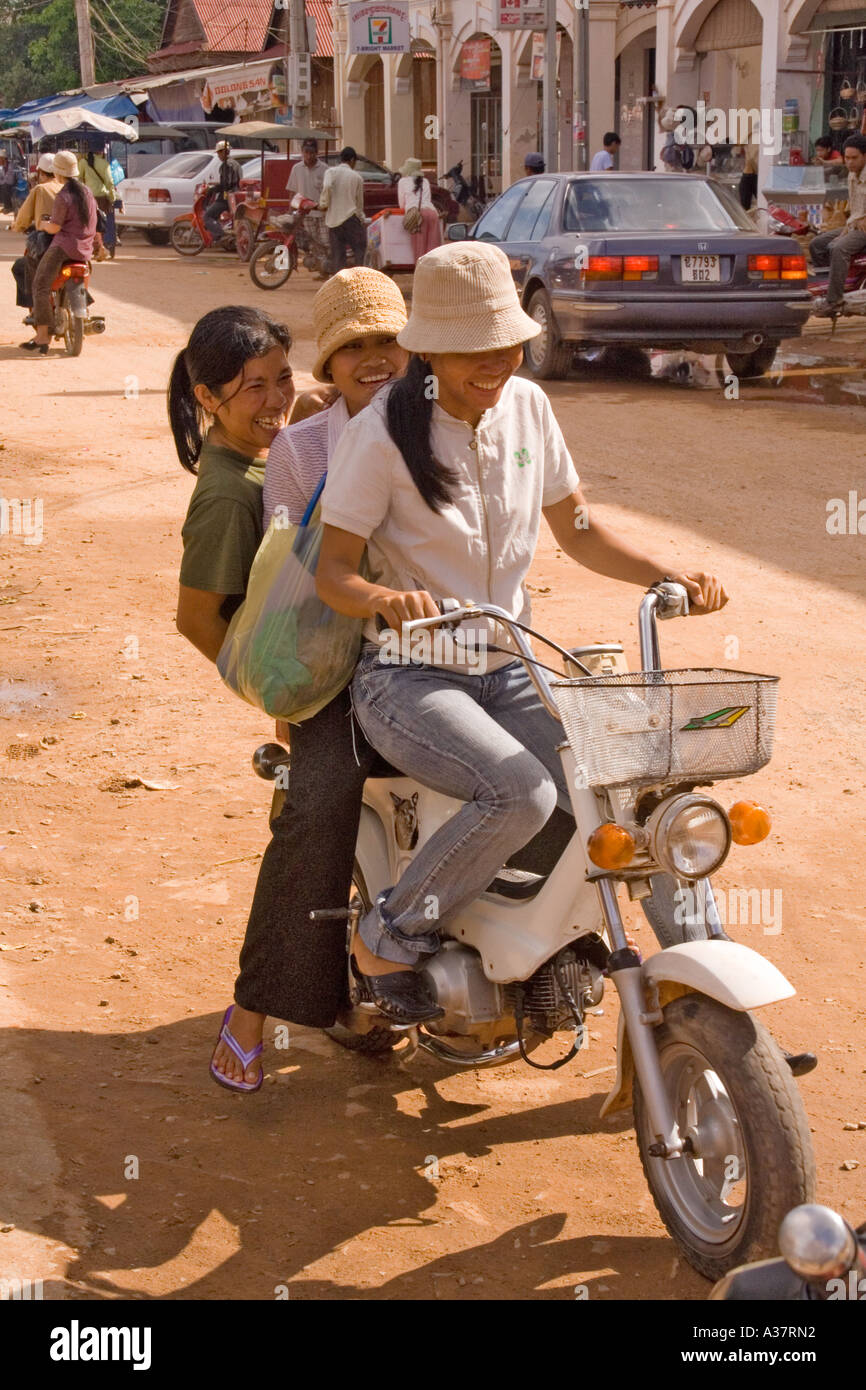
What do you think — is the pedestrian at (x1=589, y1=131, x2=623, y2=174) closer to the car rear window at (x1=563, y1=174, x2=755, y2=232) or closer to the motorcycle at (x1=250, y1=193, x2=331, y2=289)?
the motorcycle at (x1=250, y1=193, x2=331, y2=289)

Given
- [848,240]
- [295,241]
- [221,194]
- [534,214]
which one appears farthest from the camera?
[221,194]

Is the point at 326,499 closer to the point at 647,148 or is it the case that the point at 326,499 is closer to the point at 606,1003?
the point at 606,1003

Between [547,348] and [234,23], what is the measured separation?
4268 cm

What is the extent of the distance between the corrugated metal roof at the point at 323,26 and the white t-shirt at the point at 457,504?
44962mm

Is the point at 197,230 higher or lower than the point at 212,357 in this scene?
higher

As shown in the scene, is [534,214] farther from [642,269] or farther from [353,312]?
[353,312]

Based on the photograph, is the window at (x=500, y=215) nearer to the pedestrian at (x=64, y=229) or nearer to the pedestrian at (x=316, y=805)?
the pedestrian at (x=64, y=229)

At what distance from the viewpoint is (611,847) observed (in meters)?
2.84

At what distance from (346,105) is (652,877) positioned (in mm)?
40468

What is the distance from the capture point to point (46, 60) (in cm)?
6625

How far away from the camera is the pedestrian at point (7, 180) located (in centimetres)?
4678


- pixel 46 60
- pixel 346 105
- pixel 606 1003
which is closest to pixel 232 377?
pixel 606 1003

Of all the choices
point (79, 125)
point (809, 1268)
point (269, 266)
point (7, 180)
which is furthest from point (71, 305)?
point (7, 180)
